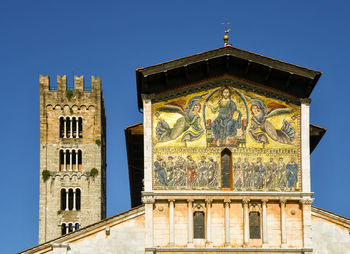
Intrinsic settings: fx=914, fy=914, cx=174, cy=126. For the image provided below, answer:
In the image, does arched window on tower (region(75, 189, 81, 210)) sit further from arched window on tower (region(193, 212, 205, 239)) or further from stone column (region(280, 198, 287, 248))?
stone column (region(280, 198, 287, 248))

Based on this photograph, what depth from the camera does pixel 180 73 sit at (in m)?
34.1

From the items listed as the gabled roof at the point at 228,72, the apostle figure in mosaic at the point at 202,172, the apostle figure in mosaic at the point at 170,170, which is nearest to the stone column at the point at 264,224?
the apostle figure in mosaic at the point at 202,172

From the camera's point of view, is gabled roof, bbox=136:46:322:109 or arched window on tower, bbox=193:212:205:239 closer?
arched window on tower, bbox=193:212:205:239

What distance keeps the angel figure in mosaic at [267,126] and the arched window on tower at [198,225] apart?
3.55m

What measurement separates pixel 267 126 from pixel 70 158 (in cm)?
4550

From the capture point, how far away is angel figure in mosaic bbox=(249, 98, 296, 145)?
1329 inches

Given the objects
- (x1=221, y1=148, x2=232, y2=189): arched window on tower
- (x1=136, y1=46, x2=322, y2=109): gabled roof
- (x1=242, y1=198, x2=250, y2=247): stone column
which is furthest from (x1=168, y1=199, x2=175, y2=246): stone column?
(x1=136, y1=46, x2=322, y2=109): gabled roof

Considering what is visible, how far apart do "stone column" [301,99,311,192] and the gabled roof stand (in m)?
0.53

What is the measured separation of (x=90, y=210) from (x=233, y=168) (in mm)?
44150

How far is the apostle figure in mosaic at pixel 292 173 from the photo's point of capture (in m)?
33.2

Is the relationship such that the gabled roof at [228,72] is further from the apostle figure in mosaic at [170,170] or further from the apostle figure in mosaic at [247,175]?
the apostle figure in mosaic at [247,175]

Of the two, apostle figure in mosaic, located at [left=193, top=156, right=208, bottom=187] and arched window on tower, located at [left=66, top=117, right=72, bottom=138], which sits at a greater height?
arched window on tower, located at [left=66, top=117, right=72, bottom=138]

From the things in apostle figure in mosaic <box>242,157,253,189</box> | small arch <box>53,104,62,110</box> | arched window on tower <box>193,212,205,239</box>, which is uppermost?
small arch <box>53,104,62,110</box>

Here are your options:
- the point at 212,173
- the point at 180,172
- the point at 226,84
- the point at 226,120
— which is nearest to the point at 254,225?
the point at 212,173
